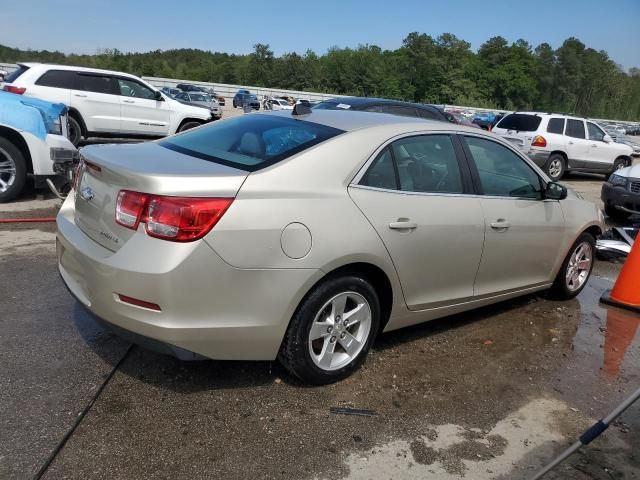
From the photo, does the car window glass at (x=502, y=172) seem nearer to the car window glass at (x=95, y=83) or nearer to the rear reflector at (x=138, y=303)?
the rear reflector at (x=138, y=303)

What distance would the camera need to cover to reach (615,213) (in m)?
9.35

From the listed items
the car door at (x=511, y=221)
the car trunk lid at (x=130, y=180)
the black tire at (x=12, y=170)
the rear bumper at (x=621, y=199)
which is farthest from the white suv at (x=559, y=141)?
the car trunk lid at (x=130, y=180)

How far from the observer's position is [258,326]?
2.92 metres

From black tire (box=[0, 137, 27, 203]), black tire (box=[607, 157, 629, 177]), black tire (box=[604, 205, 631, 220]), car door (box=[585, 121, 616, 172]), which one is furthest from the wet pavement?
black tire (box=[607, 157, 629, 177])

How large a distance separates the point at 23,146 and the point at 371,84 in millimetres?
97069

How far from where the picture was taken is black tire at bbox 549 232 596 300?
16.5 ft

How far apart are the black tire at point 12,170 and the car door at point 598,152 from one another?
45.9 feet

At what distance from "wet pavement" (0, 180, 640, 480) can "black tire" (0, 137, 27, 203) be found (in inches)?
130

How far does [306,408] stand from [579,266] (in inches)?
134

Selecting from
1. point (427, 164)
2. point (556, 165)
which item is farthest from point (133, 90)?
point (556, 165)

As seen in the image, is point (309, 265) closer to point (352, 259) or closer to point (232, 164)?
point (352, 259)

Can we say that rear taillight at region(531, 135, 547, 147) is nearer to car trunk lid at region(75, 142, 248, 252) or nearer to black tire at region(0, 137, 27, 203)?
black tire at region(0, 137, 27, 203)

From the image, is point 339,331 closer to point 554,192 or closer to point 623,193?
point 554,192

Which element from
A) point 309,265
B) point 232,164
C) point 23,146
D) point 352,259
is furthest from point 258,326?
point 23,146
